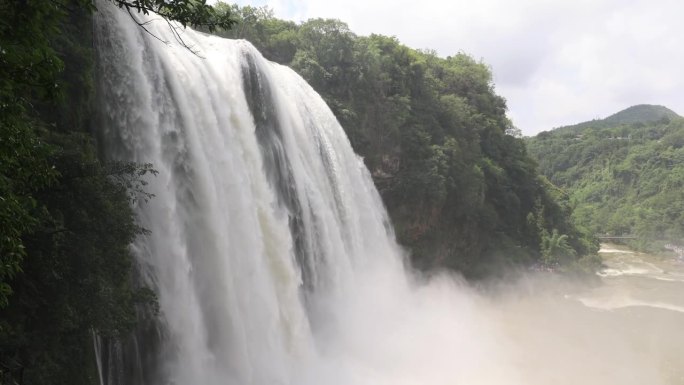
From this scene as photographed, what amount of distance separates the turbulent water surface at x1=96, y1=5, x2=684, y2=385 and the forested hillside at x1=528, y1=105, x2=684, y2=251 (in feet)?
113

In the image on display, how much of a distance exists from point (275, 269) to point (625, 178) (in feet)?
249

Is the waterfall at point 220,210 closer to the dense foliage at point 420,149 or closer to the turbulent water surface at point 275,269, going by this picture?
the turbulent water surface at point 275,269

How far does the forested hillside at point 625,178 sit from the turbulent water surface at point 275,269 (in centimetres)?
3454

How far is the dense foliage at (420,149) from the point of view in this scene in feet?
81.3

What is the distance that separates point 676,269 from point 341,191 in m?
34.7

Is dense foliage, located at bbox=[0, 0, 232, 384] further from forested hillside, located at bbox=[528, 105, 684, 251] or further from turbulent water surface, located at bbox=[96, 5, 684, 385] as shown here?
forested hillside, located at bbox=[528, 105, 684, 251]

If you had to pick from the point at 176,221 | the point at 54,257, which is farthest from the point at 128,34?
the point at 54,257

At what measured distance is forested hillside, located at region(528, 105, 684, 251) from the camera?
181 ft

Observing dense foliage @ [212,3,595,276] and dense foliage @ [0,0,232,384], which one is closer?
dense foliage @ [0,0,232,384]

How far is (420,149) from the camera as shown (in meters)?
26.2

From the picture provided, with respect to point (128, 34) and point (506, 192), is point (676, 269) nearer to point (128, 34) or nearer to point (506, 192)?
point (506, 192)

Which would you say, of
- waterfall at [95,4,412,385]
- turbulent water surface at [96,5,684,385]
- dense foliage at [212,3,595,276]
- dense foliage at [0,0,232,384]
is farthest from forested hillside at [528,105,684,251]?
dense foliage at [0,0,232,384]

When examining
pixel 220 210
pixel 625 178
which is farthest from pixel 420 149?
pixel 625 178

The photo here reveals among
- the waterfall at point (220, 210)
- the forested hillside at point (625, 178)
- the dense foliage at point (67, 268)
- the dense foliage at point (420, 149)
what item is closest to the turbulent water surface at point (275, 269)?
the waterfall at point (220, 210)
